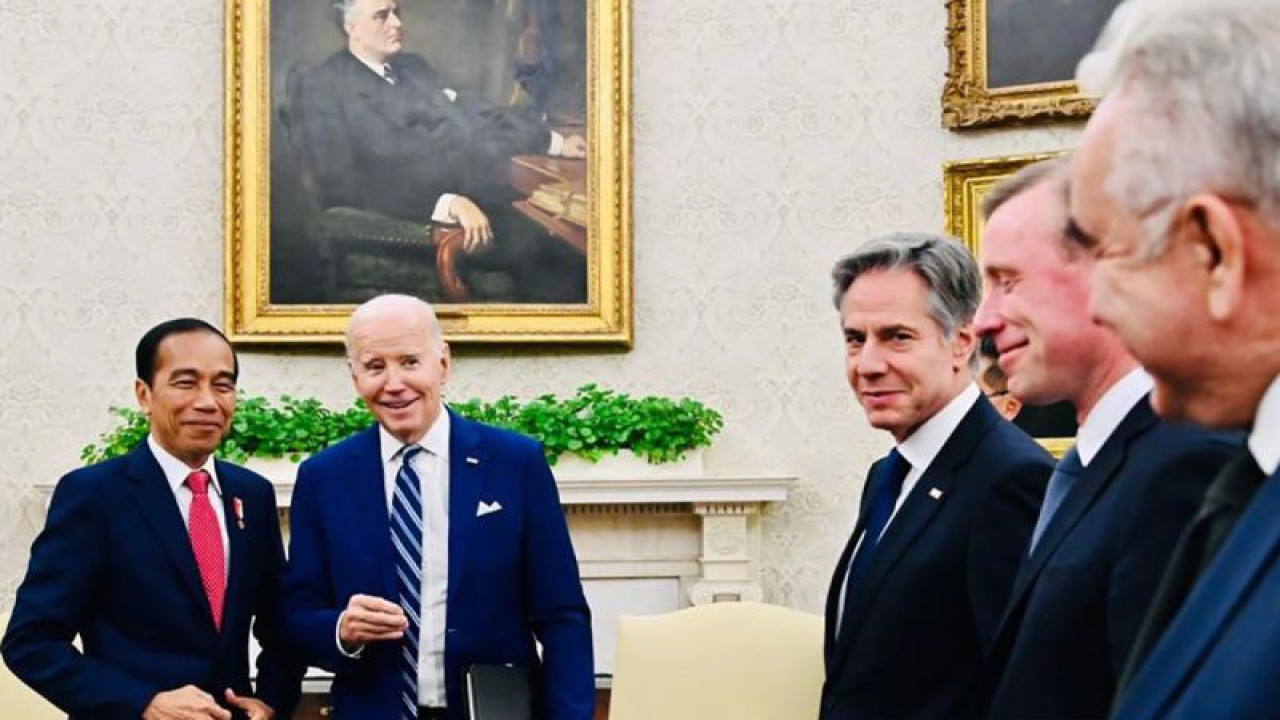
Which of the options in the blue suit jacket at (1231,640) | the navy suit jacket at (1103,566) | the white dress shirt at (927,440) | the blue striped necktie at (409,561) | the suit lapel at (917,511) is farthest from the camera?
the blue striped necktie at (409,561)

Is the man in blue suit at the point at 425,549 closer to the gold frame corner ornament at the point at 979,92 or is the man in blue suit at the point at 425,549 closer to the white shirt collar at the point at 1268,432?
the white shirt collar at the point at 1268,432

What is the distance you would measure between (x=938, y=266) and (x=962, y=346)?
0.48 feet

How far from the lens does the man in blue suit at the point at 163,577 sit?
3287 mm

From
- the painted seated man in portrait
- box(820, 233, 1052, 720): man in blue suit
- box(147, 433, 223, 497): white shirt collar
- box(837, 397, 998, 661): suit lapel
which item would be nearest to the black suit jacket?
the painted seated man in portrait

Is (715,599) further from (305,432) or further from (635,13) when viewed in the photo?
(635,13)

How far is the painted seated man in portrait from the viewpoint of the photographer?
293 inches

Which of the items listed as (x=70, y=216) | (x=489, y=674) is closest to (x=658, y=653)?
(x=489, y=674)

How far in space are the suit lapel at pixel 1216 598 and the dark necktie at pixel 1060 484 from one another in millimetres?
935

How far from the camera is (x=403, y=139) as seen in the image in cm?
746

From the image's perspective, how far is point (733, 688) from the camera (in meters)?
3.76

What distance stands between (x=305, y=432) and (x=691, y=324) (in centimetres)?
188

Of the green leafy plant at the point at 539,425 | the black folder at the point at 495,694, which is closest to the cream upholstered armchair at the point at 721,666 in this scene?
the black folder at the point at 495,694

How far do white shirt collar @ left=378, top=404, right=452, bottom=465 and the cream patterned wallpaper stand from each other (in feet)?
12.8

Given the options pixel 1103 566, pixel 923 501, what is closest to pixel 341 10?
pixel 923 501
